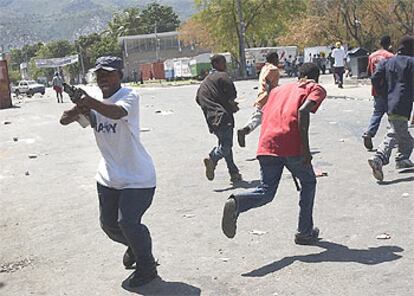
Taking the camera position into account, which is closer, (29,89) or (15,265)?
(15,265)

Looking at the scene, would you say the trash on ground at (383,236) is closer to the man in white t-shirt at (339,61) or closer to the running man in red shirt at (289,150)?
the running man in red shirt at (289,150)

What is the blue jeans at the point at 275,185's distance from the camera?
5801mm

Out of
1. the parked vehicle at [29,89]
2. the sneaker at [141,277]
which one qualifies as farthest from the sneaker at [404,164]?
the parked vehicle at [29,89]

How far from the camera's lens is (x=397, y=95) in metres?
8.27

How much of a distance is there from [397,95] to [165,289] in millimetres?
4403

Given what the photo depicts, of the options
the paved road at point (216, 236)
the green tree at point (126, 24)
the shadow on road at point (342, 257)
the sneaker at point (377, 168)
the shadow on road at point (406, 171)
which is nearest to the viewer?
the paved road at point (216, 236)

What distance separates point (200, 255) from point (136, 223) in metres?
1.03

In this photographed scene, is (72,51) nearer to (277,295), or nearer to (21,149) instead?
(21,149)

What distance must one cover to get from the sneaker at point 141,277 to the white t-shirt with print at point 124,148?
67 cm

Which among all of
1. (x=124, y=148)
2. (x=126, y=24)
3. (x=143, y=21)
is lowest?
(x=124, y=148)

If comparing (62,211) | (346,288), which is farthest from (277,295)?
(62,211)

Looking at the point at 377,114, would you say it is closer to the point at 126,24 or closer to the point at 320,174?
the point at 320,174

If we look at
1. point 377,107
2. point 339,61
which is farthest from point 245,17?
point 377,107

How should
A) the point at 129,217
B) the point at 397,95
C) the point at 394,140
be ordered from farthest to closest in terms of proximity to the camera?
the point at 394,140 < the point at 397,95 < the point at 129,217
